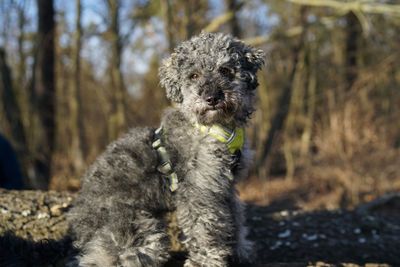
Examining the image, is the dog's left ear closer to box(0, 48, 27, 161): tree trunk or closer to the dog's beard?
the dog's beard

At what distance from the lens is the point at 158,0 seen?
12273 mm

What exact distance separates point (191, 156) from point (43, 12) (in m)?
10.8

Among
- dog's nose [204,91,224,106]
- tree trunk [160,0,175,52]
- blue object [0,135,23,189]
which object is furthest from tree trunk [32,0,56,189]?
dog's nose [204,91,224,106]

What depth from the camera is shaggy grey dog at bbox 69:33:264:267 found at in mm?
4031

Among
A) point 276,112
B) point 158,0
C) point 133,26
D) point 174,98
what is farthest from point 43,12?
point 174,98

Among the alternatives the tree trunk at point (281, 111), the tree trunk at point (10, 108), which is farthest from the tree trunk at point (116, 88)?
the tree trunk at point (281, 111)

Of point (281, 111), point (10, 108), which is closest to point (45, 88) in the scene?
point (10, 108)

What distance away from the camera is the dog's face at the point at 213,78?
4.16 metres

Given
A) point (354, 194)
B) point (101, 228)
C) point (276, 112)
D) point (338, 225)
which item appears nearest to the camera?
point (101, 228)

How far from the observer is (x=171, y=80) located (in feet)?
14.9

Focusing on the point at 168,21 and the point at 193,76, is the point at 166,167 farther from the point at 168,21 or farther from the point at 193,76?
the point at 168,21

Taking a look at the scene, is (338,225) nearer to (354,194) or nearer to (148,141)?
(148,141)

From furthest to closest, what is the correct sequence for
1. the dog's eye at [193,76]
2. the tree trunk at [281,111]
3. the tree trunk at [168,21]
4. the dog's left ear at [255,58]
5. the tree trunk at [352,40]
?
the tree trunk at [352,40] < the tree trunk at [281,111] < the tree trunk at [168,21] < the dog's left ear at [255,58] < the dog's eye at [193,76]

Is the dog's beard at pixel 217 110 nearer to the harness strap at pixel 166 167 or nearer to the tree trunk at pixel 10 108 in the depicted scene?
the harness strap at pixel 166 167
